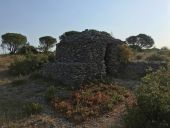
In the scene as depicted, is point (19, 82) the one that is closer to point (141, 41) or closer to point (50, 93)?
point (50, 93)

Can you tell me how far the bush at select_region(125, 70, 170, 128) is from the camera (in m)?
11.5

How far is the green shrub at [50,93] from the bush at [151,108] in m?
4.78

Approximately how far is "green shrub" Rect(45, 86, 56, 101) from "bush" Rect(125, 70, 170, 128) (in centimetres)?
478

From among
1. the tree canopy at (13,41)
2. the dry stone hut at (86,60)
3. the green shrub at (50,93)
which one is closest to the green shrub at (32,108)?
the green shrub at (50,93)

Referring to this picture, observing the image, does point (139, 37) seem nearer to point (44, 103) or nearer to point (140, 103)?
point (44, 103)

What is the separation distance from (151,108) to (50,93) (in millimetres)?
6165

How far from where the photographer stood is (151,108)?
11852 mm

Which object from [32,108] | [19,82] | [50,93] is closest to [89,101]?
[50,93]

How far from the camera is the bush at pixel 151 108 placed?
1155 centimetres

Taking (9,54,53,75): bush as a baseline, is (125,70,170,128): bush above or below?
below

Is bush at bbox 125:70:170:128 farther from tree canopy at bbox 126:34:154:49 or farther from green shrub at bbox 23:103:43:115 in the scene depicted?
tree canopy at bbox 126:34:154:49

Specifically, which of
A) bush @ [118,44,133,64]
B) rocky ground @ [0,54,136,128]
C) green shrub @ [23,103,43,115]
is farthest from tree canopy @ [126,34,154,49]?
green shrub @ [23,103,43,115]

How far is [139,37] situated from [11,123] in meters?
42.2

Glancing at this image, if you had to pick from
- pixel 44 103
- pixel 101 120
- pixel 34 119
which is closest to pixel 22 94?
pixel 44 103
